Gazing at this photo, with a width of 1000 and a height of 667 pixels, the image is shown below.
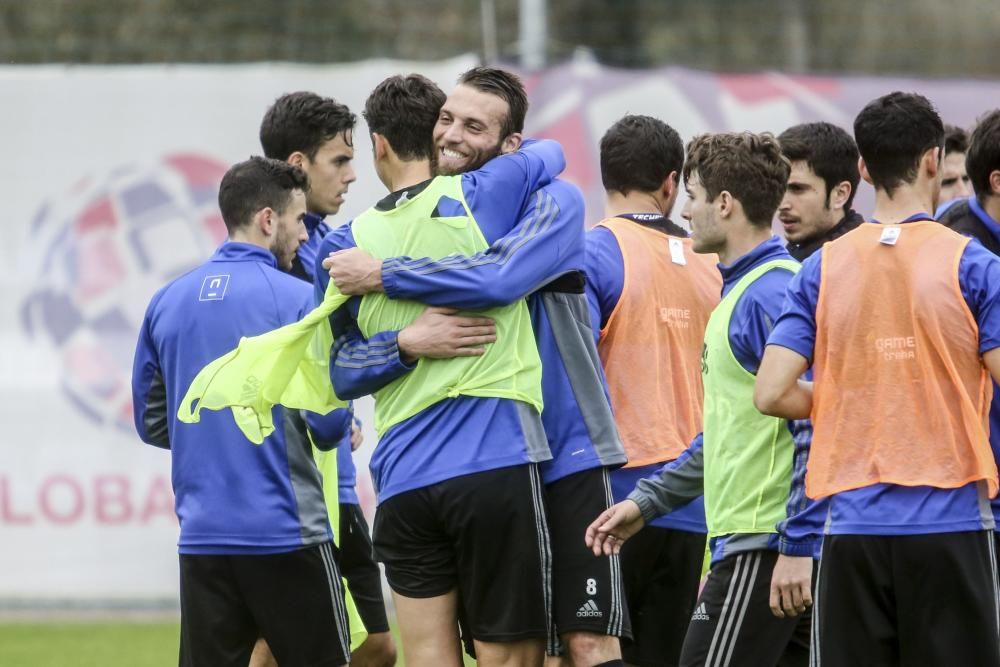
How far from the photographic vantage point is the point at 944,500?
3.85 metres

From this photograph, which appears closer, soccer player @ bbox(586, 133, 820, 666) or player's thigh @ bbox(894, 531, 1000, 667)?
player's thigh @ bbox(894, 531, 1000, 667)

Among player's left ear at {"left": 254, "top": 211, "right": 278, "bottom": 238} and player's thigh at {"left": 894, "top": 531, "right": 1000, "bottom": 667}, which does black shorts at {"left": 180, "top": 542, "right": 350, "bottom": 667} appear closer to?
player's left ear at {"left": 254, "top": 211, "right": 278, "bottom": 238}

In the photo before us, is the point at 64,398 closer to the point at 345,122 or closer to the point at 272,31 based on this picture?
the point at 272,31

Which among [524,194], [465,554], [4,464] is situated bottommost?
[4,464]

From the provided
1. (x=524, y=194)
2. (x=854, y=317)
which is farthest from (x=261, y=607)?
(x=854, y=317)

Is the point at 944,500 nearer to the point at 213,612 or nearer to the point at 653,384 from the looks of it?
the point at 653,384

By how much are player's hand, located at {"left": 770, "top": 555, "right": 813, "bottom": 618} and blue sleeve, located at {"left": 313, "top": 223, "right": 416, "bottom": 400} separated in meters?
1.12

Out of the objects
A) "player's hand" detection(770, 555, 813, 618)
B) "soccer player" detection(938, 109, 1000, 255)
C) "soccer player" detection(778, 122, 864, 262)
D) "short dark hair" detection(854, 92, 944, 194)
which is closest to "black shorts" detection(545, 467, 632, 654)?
"player's hand" detection(770, 555, 813, 618)

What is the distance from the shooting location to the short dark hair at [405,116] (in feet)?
14.6

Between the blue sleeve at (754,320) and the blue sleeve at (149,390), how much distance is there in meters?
2.01

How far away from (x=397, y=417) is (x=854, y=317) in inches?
49.6

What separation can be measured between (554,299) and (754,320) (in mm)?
565

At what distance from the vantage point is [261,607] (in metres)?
5.15

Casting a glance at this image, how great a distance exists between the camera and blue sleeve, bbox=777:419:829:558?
4.17m
